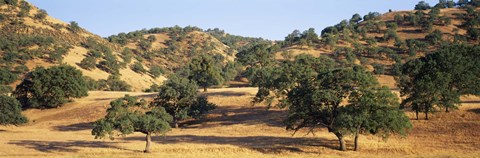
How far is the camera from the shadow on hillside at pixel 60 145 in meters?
48.3

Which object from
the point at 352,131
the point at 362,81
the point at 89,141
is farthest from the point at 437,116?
the point at 89,141

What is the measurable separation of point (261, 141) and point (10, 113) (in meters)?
43.0

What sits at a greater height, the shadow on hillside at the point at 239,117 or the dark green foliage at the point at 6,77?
the dark green foliage at the point at 6,77

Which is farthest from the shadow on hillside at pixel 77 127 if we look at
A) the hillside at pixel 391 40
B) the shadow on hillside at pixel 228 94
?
the hillside at pixel 391 40

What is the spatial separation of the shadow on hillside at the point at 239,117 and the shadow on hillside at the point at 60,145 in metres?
22.2

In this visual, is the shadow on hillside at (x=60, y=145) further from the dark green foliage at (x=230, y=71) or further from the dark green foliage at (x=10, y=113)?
the dark green foliage at (x=230, y=71)

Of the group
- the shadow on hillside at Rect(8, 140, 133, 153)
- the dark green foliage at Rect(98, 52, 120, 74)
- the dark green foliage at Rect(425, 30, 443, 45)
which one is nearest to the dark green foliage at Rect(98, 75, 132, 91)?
the dark green foliage at Rect(98, 52, 120, 74)

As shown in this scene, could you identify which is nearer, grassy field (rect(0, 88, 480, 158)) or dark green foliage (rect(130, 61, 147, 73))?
grassy field (rect(0, 88, 480, 158))

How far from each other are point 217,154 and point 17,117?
41.3 m

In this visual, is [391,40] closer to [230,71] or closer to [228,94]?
[230,71]

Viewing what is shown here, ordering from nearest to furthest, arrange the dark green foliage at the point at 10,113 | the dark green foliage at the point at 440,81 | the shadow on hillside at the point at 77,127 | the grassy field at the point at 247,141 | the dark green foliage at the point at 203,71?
the grassy field at the point at 247,141, the dark green foliage at the point at 440,81, the dark green foliage at the point at 10,113, the shadow on hillside at the point at 77,127, the dark green foliage at the point at 203,71

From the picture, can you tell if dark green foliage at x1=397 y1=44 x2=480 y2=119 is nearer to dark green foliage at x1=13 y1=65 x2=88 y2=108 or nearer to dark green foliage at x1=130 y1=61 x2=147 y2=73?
dark green foliage at x1=13 y1=65 x2=88 y2=108

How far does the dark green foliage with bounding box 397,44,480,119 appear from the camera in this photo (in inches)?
2238

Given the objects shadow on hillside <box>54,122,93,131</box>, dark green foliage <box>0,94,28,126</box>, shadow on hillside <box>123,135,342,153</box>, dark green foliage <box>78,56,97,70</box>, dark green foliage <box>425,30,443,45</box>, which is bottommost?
shadow on hillside <box>54,122,93,131</box>
